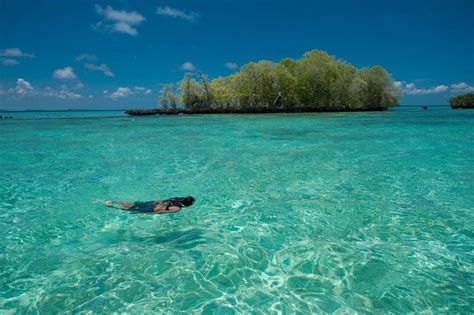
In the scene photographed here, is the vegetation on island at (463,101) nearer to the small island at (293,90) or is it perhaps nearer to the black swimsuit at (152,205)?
the small island at (293,90)

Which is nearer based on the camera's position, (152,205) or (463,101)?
(152,205)

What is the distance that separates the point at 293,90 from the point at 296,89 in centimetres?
110

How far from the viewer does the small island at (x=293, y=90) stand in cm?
7719

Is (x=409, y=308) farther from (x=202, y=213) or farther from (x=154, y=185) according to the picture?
(x=154, y=185)

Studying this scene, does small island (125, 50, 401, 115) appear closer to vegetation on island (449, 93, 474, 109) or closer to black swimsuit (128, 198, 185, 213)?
vegetation on island (449, 93, 474, 109)

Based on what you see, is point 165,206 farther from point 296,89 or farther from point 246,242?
point 296,89

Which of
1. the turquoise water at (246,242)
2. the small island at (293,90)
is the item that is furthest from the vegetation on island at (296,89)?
the turquoise water at (246,242)

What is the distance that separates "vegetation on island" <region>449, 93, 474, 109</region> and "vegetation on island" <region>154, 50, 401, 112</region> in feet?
126

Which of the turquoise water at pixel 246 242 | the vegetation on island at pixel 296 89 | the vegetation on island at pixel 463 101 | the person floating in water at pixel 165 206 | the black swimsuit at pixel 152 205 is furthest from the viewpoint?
the vegetation on island at pixel 463 101

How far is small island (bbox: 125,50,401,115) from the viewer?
77188mm

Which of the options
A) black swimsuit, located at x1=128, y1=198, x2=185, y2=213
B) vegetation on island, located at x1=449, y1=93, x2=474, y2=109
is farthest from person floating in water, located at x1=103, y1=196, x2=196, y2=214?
vegetation on island, located at x1=449, y1=93, x2=474, y2=109

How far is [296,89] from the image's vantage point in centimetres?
7938

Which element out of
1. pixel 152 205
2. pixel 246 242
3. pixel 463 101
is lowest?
pixel 246 242

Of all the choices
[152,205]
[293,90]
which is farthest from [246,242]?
[293,90]
